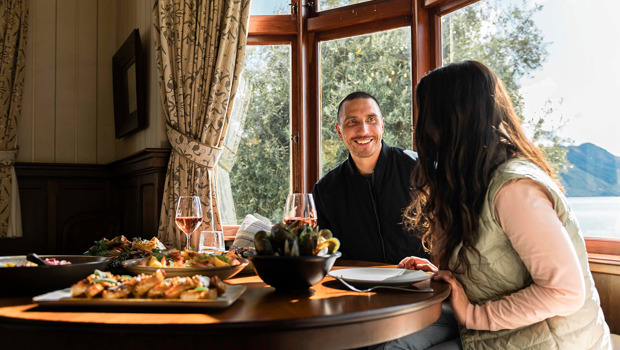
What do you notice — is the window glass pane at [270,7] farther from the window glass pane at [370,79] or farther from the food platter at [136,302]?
the food platter at [136,302]

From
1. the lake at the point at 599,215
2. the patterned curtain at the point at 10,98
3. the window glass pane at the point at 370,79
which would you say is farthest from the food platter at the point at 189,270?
the patterned curtain at the point at 10,98

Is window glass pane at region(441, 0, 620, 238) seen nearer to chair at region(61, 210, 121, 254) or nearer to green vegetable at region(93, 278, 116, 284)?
green vegetable at region(93, 278, 116, 284)

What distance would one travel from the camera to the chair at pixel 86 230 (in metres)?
4.06

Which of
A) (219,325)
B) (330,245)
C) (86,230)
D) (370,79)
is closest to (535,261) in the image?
(330,245)

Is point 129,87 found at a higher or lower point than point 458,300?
higher

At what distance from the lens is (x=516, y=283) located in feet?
4.32

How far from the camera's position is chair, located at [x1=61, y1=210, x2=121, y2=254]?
13.3 feet

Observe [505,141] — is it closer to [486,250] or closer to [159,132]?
[486,250]

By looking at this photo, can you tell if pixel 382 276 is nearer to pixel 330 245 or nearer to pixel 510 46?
pixel 330 245

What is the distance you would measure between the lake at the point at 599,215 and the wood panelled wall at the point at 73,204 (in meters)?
2.84

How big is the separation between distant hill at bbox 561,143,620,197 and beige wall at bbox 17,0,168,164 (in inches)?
117

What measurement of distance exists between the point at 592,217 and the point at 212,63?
235cm

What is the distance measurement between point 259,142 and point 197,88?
0.59m

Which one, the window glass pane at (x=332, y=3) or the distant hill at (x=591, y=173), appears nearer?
the distant hill at (x=591, y=173)
